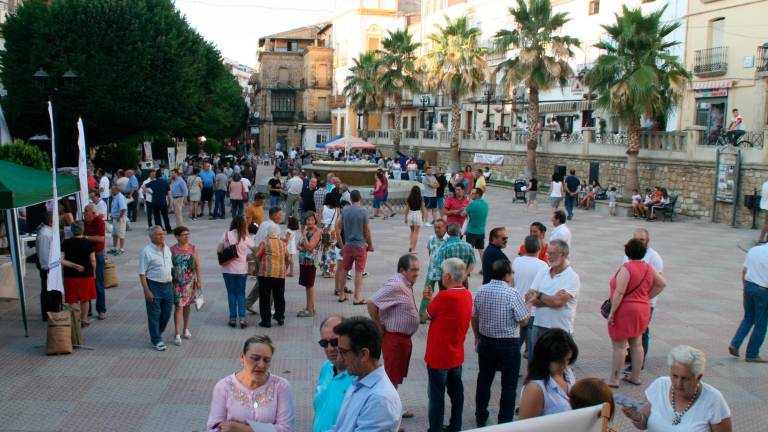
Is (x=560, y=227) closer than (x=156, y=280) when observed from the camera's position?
No

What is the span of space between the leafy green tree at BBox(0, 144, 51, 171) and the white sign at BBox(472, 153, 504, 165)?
29.0m

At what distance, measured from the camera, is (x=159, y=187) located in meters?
18.9

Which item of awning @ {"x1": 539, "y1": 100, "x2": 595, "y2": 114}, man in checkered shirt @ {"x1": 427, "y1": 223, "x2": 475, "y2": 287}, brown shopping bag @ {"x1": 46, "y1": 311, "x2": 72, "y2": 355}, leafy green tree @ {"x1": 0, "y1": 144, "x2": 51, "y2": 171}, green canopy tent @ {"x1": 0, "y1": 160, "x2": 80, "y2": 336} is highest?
awning @ {"x1": 539, "y1": 100, "x2": 595, "y2": 114}

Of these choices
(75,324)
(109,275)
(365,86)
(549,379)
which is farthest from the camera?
(365,86)

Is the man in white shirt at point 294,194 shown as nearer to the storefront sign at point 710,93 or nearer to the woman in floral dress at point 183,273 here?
the woman in floral dress at point 183,273

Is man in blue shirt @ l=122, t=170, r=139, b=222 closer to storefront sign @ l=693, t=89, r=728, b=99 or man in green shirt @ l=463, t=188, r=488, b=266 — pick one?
man in green shirt @ l=463, t=188, r=488, b=266

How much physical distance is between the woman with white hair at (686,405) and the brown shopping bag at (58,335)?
23.0ft

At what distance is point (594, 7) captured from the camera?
139 ft

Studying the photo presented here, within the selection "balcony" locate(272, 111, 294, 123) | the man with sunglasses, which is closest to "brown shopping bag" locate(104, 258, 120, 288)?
the man with sunglasses

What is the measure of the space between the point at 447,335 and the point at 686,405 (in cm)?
227

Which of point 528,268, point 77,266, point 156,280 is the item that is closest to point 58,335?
point 77,266

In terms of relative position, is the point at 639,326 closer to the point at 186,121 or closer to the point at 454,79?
the point at 186,121

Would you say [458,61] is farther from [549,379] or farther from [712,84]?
[549,379]

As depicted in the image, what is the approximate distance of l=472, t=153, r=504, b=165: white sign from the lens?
1642 inches
